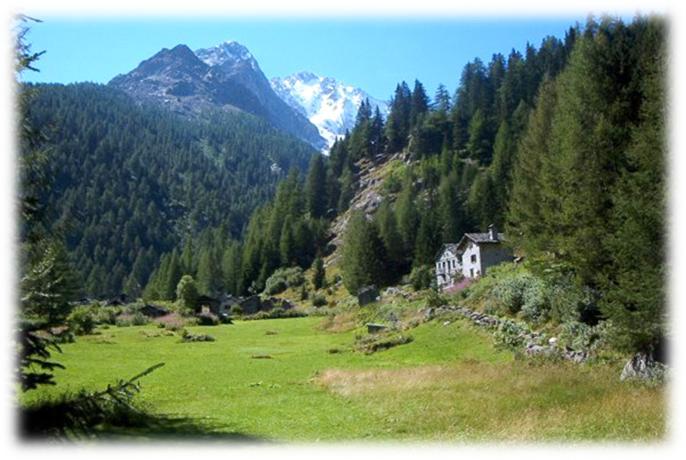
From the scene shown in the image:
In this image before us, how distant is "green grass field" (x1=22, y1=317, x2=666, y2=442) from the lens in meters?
13.8

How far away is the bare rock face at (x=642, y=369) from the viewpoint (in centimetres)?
1811

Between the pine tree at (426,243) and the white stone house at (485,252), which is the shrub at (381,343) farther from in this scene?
the pine tree at (426,243)

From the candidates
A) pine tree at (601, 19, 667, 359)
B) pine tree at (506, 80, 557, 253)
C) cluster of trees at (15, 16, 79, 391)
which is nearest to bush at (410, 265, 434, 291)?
pine tree at (506, 80, 557, 253)

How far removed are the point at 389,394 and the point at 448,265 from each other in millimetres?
65468

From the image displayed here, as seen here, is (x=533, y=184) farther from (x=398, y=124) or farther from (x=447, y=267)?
(x=398, y=124)

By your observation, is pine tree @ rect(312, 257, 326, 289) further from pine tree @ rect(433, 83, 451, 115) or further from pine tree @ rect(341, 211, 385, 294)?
pine tree @ rect(433, 83, 451, 115)

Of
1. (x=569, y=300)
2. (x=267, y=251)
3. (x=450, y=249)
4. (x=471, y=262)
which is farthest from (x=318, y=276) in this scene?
(x=569, y=300)

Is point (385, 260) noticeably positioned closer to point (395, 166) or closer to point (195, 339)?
point (195, 339)

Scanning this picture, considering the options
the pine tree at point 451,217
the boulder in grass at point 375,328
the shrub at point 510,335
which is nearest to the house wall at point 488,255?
the pine tree at point 451,217

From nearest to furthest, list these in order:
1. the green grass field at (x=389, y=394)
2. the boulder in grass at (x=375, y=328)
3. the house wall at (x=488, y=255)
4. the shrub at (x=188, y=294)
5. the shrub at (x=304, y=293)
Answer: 1. the green grass field at (x=389, y=394)
2. the boulder in grass at (x=375, y=328)
3. the house wall at (x=488, y=255)
4. the shrub at (x=188, y=294)
5. the shrub at (x=304, y=293)

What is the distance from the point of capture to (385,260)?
95.1 m

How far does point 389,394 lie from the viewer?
19.2m

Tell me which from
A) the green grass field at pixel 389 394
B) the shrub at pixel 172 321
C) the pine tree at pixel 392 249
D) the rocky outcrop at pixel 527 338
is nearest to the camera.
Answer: the green grass field at pixel 389 394

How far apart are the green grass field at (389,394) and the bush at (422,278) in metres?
44.5
